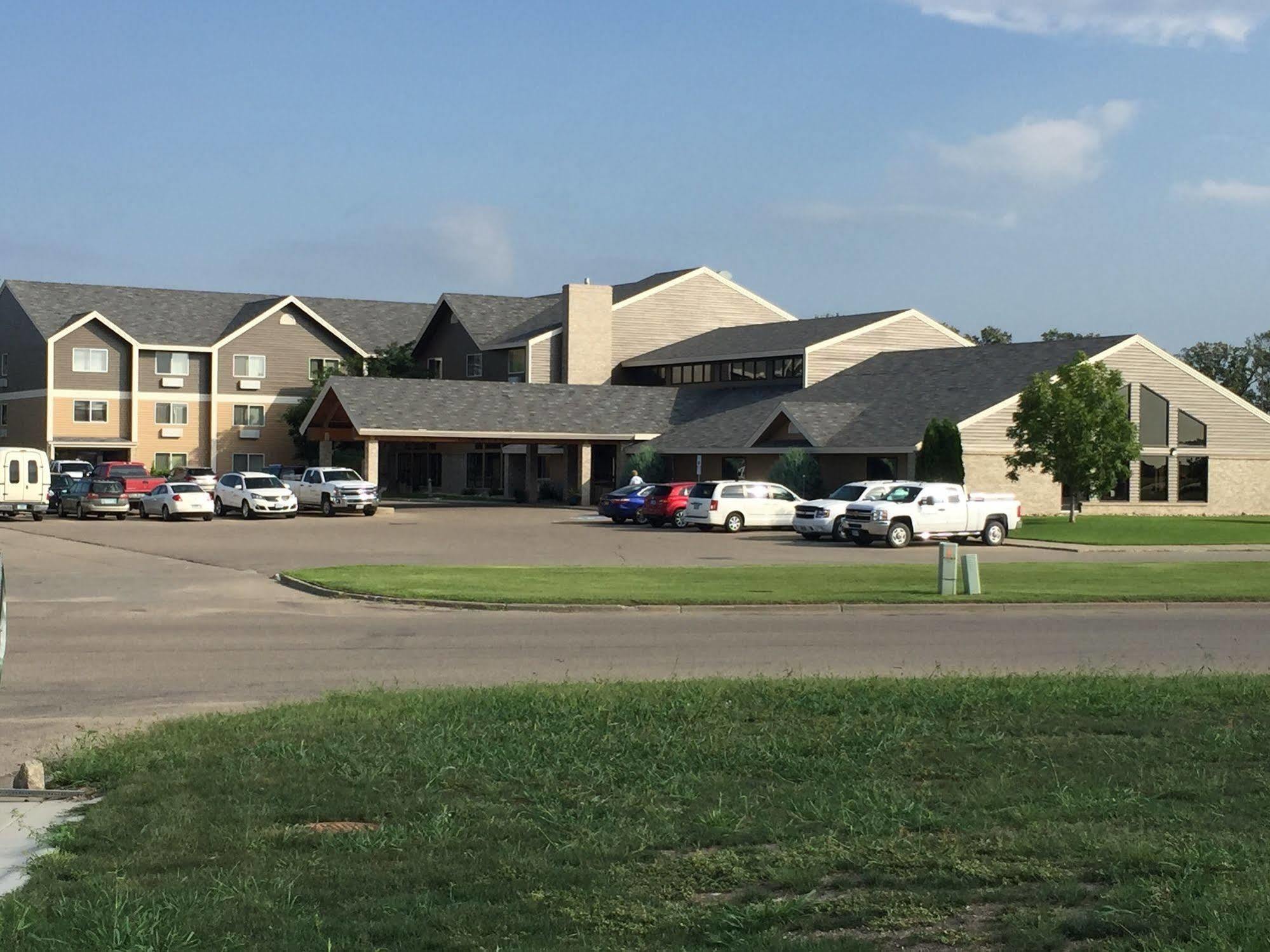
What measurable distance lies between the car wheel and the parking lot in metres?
0.40

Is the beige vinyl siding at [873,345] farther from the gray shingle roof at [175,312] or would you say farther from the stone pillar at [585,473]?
the gray shingle roof at [175,312]

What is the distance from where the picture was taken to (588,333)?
72938 millimetres

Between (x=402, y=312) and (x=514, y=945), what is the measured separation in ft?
281

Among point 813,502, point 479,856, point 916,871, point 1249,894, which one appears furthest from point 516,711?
point 813,502

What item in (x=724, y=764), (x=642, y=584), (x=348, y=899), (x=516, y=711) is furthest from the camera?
(x=642, y=584)

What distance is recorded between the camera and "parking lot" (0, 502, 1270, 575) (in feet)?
112

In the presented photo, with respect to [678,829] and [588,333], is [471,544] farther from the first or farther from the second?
[588,333]

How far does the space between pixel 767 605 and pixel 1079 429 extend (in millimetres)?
30345

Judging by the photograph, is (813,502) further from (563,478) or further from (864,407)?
(563,478)

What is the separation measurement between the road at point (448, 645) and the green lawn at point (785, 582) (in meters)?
0.85

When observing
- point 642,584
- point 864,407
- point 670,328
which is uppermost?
point 670,328

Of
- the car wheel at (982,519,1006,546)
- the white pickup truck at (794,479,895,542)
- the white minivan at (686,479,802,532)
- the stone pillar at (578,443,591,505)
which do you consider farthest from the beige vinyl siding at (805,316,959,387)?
the car wheel at (982,519,1006,546)

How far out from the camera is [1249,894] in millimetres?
5816

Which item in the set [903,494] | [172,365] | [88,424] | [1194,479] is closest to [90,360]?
[88,424]
